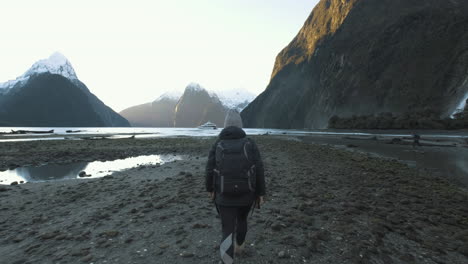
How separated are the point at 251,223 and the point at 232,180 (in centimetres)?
281

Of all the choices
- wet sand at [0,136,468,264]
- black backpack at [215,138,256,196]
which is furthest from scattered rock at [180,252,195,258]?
black backpack at [215,138,256,196]

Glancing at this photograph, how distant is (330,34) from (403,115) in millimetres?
94191

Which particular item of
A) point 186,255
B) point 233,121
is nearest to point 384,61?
point 233,121

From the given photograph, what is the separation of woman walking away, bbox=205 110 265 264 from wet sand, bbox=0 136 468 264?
86 cm

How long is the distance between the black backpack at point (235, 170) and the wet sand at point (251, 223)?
1.58 meters

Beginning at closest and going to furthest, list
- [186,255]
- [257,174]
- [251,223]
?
[257,174] → [186,255] → [251,223]

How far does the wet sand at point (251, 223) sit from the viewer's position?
477cm

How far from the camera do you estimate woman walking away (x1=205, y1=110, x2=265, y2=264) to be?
410cm

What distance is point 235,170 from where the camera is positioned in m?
4.11

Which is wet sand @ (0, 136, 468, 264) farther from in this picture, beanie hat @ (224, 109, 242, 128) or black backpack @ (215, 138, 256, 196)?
beanie hat @ (224, 109, 242, 128)

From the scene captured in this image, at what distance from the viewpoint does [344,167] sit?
14930mm

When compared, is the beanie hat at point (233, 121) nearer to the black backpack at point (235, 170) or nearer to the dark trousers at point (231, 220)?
the black backpack at point (235, 170)

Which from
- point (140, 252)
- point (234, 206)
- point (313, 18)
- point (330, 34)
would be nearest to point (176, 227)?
point (140, 252)

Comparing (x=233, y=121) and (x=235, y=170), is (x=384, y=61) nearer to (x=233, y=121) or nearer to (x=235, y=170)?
(x=233, y=121)
